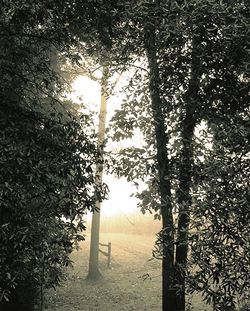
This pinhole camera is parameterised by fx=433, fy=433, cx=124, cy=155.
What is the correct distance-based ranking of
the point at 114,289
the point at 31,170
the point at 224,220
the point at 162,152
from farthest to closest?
1. the point at 114,289
2. the point at 162,152
3. the point at 31,170
4. the point at 224,220

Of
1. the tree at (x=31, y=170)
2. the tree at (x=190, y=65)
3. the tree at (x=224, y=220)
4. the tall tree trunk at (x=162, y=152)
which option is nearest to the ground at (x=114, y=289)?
the tall tree trunk at (x=162, y=152)

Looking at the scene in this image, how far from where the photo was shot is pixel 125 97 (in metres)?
10.8

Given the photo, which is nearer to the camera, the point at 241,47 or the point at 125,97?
the point at 241,47

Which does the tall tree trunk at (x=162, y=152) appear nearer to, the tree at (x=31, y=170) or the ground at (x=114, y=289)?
the tree at (x=31, y=170)

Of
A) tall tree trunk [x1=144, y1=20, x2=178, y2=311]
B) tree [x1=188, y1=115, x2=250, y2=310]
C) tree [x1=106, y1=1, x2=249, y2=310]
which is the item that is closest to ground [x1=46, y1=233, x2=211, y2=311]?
tall tree trunk [x1=144, y1=20, x2=178, y2=311]

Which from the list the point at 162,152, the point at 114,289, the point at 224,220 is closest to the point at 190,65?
the point at 162,152

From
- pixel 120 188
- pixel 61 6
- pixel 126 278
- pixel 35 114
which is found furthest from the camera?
pixel 120 188

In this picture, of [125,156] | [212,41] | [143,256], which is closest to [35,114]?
[125,156]

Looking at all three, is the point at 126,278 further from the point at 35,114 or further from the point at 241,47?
the point at 241,47

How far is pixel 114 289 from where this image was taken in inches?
727

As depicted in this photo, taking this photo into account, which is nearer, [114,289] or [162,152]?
[162,152]

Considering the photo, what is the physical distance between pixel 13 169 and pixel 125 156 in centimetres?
389

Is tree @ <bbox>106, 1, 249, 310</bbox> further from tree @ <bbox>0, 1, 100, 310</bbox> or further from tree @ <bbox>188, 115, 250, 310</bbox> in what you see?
tree @ <bbox>0, 1, 100, 310</bbox>

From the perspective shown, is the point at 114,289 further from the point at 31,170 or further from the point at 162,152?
the point at 31,170
